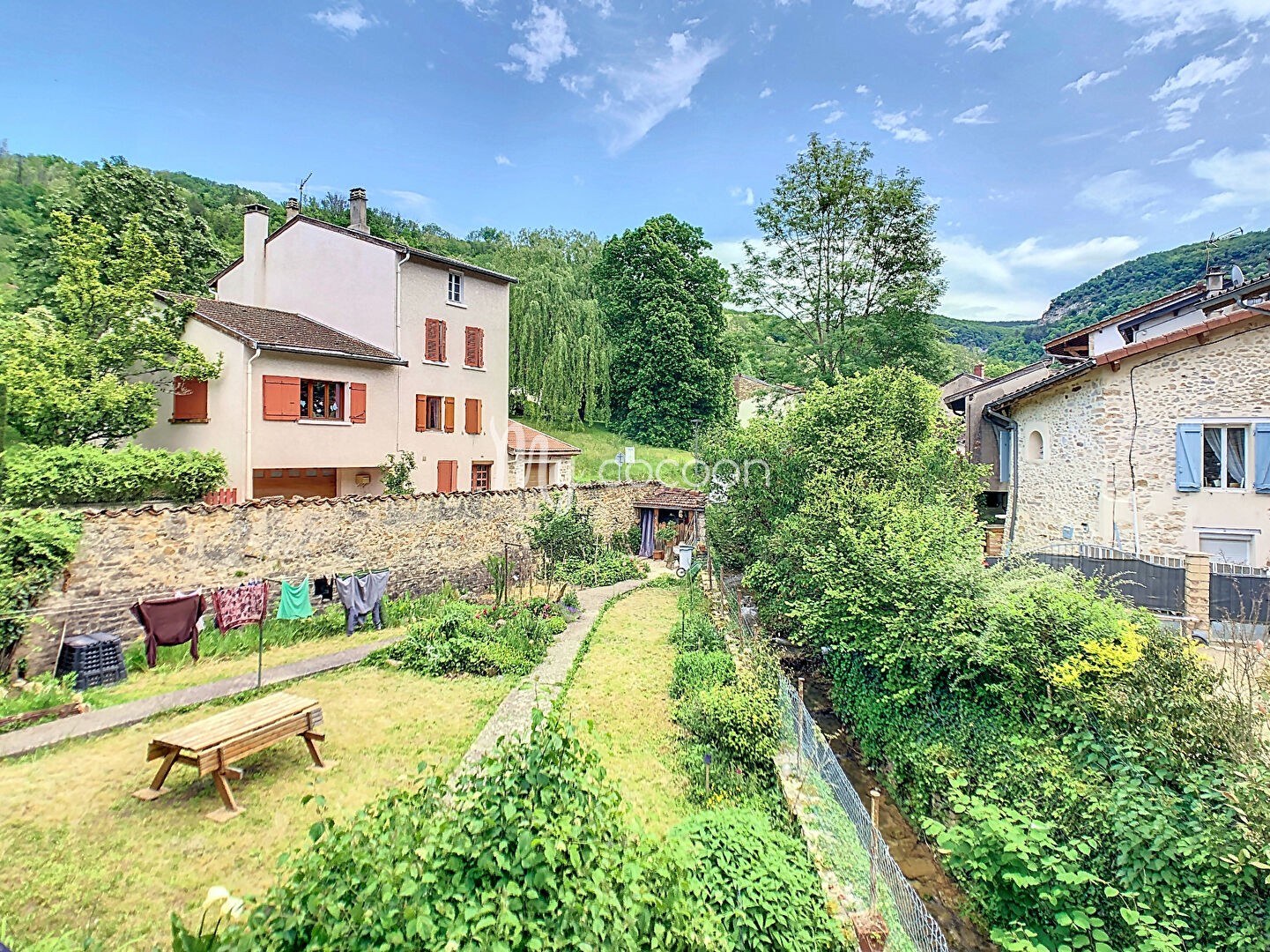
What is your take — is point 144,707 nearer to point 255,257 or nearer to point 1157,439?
point 255,257

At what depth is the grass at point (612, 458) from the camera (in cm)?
2994

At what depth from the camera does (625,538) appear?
2445 centimetres

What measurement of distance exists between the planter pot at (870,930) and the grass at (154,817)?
3.86m

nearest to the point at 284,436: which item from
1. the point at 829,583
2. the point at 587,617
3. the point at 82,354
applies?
the point at 82,354

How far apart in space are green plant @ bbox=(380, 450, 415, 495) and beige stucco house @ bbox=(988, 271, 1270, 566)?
1707 cm

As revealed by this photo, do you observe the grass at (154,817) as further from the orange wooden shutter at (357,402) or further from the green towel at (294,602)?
the orange wooden shutter at (357,402)

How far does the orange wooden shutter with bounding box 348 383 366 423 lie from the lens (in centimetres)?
1842

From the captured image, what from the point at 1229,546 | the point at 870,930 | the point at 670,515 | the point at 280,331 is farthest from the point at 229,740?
the point at 670,515

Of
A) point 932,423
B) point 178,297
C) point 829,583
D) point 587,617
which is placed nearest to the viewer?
point 829,583

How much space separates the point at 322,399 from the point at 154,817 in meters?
13.8

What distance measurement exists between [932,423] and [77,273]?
20330 millimetres

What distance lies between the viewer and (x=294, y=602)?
1182 centimetres

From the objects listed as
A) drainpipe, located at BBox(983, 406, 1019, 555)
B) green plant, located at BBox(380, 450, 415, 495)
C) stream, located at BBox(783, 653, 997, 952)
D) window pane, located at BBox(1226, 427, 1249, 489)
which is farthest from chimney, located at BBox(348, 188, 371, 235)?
window pane, located at BBox(1226, 427, 1249, 489)

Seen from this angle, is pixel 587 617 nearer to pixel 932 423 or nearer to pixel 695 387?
pixel 932 423
